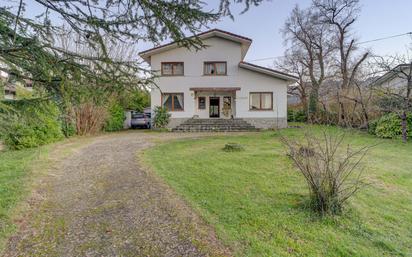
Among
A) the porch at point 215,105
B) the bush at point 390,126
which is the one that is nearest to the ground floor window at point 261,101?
the porch at point 215,105

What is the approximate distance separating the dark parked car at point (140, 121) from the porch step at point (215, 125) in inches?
149

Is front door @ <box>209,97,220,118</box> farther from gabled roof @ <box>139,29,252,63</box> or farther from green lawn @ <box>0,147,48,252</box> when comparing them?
green lawn @ <box>0,147,48,252</box>

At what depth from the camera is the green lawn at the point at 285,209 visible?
117 inches

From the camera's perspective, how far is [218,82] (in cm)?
1900

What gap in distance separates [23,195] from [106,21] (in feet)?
12.8

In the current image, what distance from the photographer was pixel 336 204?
12.5 ft

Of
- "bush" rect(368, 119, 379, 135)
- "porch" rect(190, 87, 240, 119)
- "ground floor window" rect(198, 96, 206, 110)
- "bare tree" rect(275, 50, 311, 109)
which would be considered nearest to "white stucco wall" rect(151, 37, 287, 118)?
"porch" rect(190, 87, 240, 119)

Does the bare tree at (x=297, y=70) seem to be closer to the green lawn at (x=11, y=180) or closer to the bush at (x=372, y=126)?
the bush at (x=372, y=126)

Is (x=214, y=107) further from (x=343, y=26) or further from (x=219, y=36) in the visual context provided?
(x=343, y=26)

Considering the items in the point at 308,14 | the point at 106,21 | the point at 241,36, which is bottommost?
the point at 106,21

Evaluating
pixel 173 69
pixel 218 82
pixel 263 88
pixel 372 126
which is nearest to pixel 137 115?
pixel 173 69

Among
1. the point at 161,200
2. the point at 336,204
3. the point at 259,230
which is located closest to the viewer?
the point at 259,230

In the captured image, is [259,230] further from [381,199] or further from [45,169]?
[45,169]

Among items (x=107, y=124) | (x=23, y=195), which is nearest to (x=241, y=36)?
(x=107, y=124)
